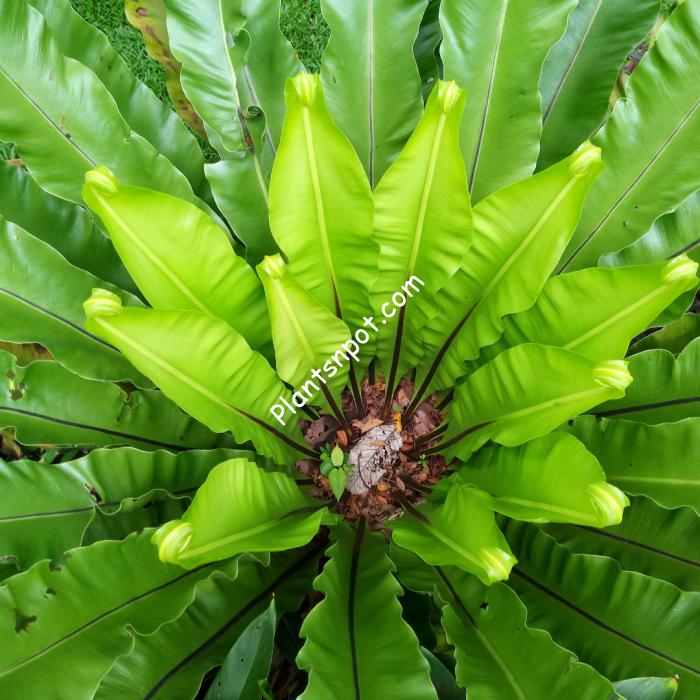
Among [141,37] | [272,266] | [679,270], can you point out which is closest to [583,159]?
[679,270]

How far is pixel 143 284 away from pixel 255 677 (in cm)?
71

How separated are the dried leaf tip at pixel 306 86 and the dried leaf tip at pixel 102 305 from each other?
0.41m

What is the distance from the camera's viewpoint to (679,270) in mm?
784

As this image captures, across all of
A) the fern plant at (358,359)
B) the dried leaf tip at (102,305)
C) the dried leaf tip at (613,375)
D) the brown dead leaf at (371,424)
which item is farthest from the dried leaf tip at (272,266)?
the brown dead leaf at (371,424)

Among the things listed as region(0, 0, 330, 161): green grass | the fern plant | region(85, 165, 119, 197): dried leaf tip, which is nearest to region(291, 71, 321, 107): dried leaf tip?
the fern plant

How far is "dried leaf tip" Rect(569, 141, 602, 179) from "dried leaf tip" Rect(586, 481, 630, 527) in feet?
1.61

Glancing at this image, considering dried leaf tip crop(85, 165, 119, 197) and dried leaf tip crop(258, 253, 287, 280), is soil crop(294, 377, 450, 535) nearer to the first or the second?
dried leaf tip crop(258, 253, 287, 280)

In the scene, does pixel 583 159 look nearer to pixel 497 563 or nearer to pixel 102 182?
pixel 497 563

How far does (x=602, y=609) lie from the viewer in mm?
989

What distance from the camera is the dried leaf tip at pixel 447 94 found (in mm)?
846

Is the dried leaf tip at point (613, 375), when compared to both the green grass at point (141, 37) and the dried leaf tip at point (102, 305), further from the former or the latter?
the green grass at point (141, 37)

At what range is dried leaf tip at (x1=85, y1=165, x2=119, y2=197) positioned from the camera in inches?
30.7

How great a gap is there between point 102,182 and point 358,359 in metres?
0.70

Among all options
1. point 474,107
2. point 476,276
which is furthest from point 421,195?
point 474,107
